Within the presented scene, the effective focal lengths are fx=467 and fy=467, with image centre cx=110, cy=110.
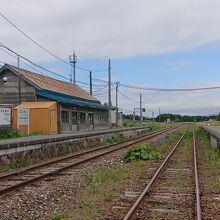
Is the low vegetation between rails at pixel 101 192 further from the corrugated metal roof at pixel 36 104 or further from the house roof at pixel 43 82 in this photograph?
the house roof at pixel 43 82

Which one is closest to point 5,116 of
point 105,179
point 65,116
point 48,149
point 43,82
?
point 48,149

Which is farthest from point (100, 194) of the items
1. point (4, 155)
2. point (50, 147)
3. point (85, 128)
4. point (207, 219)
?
point (85, 128)

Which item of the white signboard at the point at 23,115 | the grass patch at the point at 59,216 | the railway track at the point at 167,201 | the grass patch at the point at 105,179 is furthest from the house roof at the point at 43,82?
the grass patch at the point at 59,216

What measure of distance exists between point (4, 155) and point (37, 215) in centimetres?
924

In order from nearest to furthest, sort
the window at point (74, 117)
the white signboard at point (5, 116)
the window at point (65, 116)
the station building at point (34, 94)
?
the white signboard at point (5, 116) → the station building at point (34, 94) → the window at point (65, 116) → the window at point (74, 117)

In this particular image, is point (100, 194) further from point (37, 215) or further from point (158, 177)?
point (158, 177)

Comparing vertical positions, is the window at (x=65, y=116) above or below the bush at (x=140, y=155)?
above

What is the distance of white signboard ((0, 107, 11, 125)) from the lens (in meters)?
28.5

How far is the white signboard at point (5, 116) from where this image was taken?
28.5 metres

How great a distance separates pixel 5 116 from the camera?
28922 mm

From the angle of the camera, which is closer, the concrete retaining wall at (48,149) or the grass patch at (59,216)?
the grass patch at (59,216)

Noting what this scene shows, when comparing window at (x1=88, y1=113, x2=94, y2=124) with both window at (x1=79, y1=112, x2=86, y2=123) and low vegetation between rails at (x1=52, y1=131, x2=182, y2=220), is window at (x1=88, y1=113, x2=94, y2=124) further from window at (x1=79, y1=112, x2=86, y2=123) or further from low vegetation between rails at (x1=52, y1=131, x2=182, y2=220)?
low vegetation between rails at (x1=52, y1=131, x2=182, y2=220)

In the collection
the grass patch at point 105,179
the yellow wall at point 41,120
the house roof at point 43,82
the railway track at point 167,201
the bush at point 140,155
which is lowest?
the railway track at point 167,201

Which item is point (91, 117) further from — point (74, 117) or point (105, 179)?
point (105, 179)
